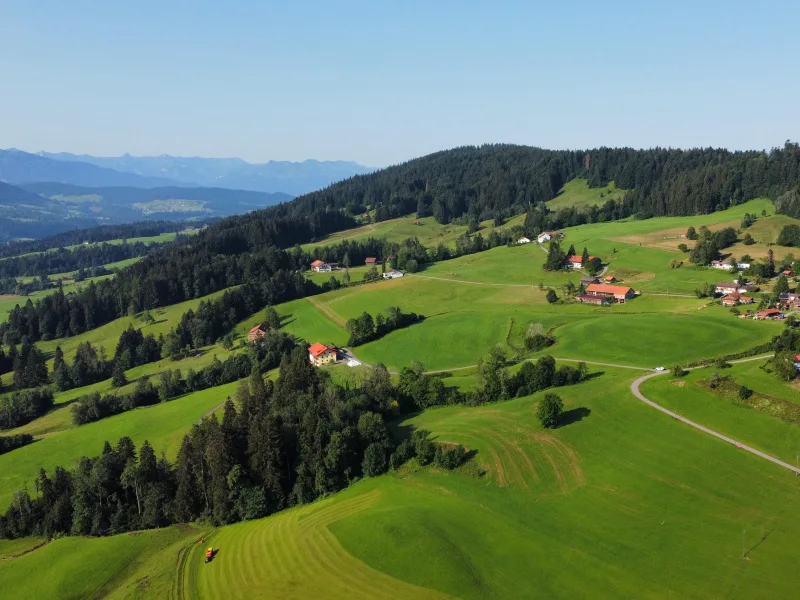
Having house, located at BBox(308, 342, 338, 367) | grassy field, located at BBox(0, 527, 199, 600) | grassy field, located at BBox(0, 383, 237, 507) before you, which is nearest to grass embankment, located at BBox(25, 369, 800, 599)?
grassy field, located at BBox(0, 527, 199, 600)

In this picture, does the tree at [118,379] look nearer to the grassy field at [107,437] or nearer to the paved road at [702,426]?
the grassy field at [107,437]

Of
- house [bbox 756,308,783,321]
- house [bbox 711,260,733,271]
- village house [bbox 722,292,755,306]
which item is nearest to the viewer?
house [bbox 756,308,783,321]

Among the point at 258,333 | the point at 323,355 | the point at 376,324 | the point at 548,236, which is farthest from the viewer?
the point at 548,236

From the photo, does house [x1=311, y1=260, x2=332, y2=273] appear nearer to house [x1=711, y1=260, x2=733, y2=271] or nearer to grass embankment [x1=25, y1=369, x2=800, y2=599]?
house [x1=711, y1=260, x2=733, y2=271]

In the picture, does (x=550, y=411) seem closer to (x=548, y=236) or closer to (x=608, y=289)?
(x=608, y=289)

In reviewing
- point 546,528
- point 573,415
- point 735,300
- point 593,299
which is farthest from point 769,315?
point 546,528

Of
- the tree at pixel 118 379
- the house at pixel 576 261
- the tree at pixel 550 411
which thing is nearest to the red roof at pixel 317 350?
the tree at pixel 118 379

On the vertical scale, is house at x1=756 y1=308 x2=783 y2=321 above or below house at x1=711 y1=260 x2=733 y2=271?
below
